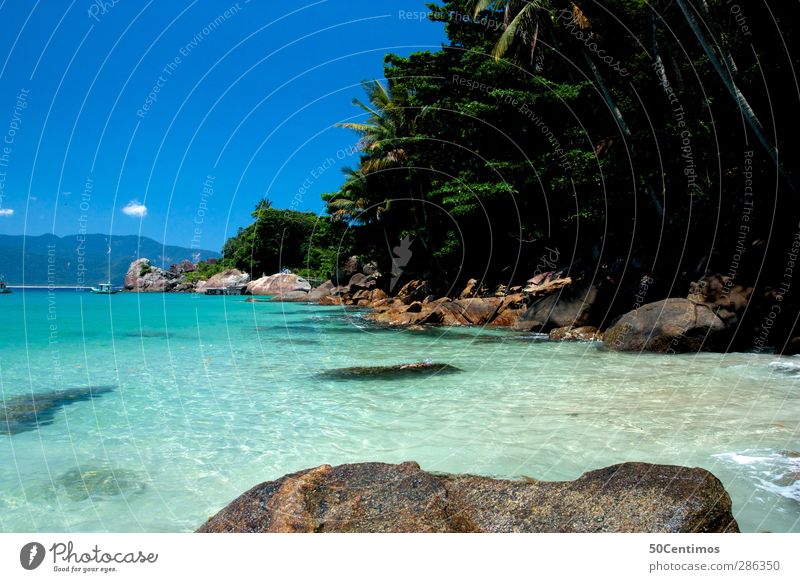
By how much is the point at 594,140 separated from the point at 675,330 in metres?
13.1

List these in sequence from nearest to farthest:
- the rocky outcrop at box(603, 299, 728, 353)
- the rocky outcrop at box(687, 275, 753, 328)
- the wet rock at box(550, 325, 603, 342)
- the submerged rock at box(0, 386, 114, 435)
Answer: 1. the submerged rock at box(0, 386, 114, 435)
2. the rocky outcrop at box(603, 299, 728, 353)
3. the rocky outcrop at box(687, 275, 753, 328)
4. the wet rock at box(550, 325, 603, 342)

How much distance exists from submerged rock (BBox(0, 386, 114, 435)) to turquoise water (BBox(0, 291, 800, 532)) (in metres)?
0.09

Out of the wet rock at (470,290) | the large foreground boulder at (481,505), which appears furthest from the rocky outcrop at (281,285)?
the large foreground boulder at (481,505)

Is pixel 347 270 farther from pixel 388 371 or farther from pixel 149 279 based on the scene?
pixel 149 279

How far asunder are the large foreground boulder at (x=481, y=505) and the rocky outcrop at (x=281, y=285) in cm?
6045

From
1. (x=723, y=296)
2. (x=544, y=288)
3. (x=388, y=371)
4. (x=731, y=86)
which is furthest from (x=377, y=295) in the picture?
(x=731, y=86)

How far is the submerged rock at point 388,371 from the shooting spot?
1163 centimetres

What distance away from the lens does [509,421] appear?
25.4 feet

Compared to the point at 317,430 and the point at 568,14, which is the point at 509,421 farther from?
the point at 568,14

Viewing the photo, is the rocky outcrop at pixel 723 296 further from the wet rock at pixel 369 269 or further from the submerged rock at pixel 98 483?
the wet rock at pixel 369 269

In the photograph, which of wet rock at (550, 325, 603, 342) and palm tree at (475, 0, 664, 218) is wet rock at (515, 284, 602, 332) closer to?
wet rock at (550, 325, 603, 342)

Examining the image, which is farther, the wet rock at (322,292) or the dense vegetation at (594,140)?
the wet rock at (322,292)

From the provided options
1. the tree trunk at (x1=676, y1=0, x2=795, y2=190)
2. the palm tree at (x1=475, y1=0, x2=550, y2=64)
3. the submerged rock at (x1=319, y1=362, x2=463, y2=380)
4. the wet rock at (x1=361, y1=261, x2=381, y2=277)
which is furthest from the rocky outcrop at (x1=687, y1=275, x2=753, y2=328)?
the wet rock at (x1=361, y1=261, x2=381, y2=277)

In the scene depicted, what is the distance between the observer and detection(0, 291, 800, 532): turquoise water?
510 centimetres
